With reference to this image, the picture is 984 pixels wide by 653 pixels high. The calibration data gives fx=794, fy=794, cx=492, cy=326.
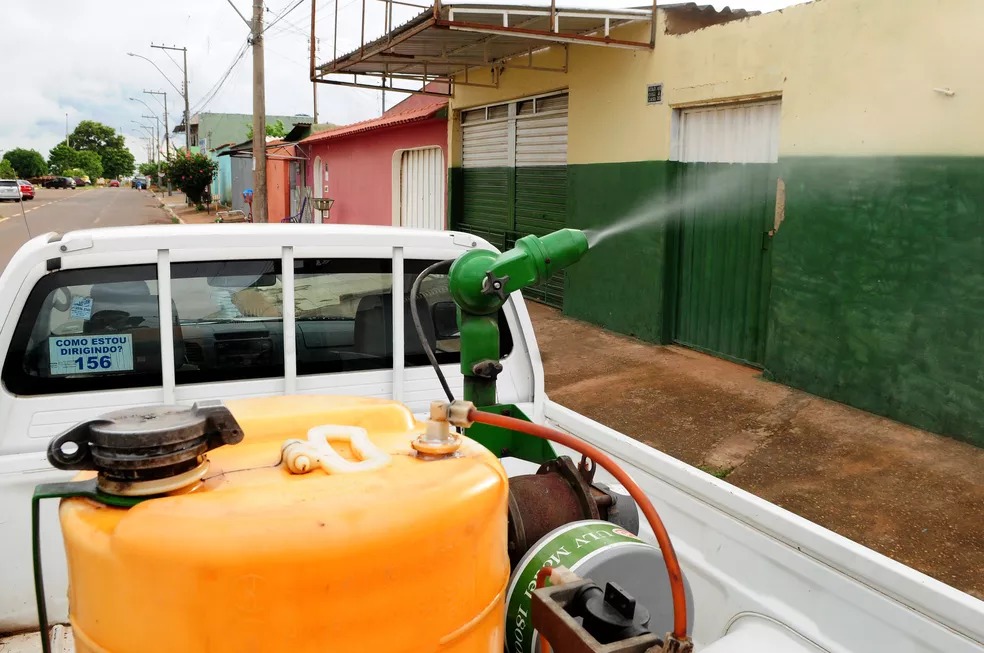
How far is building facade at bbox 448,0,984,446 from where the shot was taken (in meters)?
5.92

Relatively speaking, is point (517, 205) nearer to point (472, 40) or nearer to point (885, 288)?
point (472, 40)

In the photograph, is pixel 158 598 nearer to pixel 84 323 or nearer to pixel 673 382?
pixel 84 323

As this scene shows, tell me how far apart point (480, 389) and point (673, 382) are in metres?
5.69

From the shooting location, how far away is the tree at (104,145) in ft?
433

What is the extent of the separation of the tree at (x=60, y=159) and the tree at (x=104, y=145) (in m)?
10.9

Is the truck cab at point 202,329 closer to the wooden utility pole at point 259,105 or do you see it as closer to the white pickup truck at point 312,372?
the white pickup truck at point 312,372

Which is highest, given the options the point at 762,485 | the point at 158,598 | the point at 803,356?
the point at 158,598

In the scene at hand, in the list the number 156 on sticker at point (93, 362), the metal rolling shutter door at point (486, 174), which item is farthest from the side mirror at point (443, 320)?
the metal rolling shutter door at point (486, 174)

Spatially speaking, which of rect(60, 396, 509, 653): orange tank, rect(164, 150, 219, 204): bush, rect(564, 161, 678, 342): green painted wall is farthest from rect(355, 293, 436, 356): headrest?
rect(164, 150, 219, 204): bush

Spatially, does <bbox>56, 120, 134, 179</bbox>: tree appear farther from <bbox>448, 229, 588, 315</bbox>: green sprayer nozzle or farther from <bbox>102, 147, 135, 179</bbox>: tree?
<bbox>448, 229, 588, 315</bbox>: green sprayer nozzle

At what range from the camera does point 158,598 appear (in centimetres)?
133

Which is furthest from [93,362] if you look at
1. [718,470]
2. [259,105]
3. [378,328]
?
[259,105]

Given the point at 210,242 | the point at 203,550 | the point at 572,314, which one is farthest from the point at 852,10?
the point at 203,550

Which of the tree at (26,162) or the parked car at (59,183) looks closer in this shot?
the parked car at (59,183)
